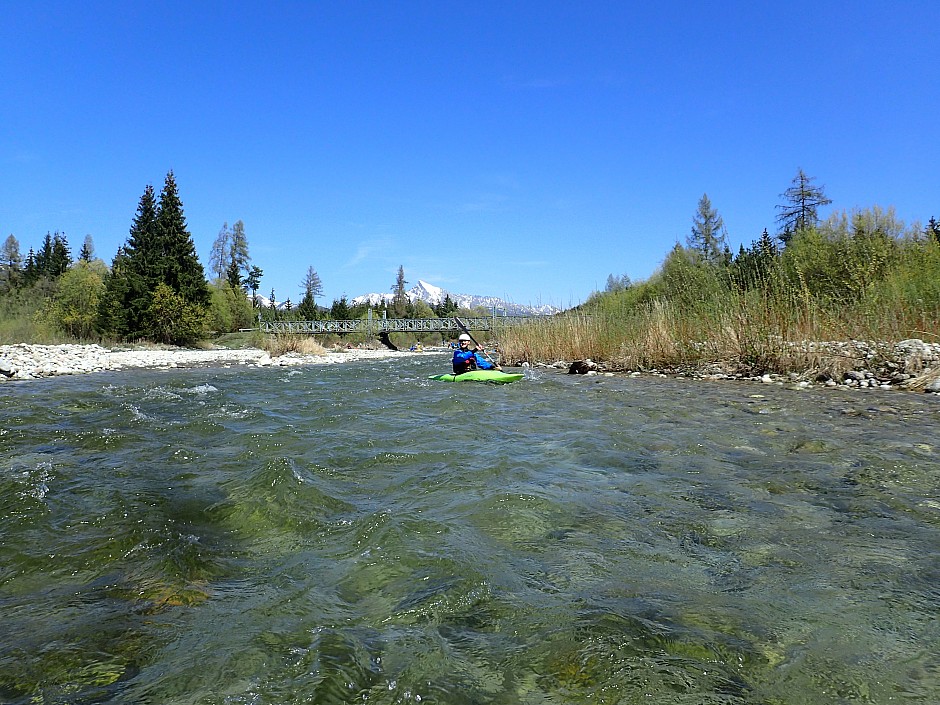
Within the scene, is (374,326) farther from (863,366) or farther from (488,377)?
(863,366)

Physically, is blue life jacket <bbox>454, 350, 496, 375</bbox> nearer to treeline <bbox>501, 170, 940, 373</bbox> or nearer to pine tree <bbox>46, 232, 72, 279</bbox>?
treeline <bbox>501, 170, 940, 373</bbox>

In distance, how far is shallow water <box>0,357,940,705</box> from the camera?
152 cm

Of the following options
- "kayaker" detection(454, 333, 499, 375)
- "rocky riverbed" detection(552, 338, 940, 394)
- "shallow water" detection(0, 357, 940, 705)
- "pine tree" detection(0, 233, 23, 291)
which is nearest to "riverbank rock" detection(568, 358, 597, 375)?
"kayaker" detection(454, 333, 499, 375)

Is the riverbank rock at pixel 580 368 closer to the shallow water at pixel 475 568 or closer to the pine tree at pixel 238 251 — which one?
the shallow water at pixel 475 568

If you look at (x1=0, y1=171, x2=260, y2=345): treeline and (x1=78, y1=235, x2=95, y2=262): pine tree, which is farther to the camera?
(x1=78, y1=235, x2=95, y2=262): pine tree

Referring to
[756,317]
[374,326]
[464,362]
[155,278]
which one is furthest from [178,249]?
[756,317]

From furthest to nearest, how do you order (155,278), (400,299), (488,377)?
(400,299) → (155,278) → (488,377)

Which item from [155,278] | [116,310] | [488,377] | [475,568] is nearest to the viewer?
[475,568]

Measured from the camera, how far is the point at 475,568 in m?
2.29

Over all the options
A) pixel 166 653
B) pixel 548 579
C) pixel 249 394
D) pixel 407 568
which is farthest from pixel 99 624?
pixel 249 394

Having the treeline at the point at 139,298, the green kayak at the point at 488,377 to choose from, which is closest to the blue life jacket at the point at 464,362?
the green kayak at the point at 488,377

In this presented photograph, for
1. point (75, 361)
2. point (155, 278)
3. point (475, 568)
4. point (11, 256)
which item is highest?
point (11, 256)

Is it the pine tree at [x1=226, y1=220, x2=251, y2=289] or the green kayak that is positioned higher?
the pine tree at [x1=226, y1=220, x2=251, y2=289]

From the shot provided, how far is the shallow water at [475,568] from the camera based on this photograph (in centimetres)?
152
